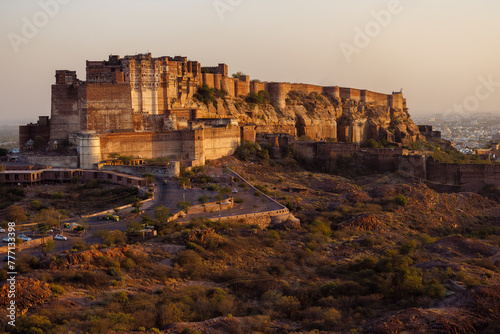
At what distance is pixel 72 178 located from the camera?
99.7 ft

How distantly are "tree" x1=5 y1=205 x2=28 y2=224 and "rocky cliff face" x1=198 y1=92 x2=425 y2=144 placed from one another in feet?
62.6

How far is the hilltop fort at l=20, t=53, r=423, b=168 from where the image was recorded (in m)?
Answer: 34.0

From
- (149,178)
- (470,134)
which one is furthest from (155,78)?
(470,134)

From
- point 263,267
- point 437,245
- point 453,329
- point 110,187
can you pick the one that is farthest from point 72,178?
point 453,329

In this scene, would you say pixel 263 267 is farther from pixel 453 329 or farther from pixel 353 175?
pixel 353 175

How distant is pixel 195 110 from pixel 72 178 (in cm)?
1172

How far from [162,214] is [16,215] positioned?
573cm

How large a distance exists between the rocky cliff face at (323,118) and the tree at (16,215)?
19089mm

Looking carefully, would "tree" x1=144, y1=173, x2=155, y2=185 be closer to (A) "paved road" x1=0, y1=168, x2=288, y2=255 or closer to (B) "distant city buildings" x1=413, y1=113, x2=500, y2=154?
(A) "paved road" x1=0, y1=168, x2=288, y2=255

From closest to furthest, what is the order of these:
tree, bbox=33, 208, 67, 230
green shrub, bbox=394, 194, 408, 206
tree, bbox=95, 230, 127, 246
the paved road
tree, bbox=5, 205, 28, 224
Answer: tree, bbox=95, 230, 127, 246
the paved road
tree, bbox=33, 208, 67, 230
tree, bbox=5, 205, 28, 224
green shrub, bbox=394, 194, 408, 206

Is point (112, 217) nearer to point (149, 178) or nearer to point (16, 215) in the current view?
point (16, 215)

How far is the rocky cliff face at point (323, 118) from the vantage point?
145 ft

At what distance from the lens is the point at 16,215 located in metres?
23.0

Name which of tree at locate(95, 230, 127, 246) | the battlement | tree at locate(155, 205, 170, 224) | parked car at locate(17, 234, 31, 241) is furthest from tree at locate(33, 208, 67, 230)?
the battlement
